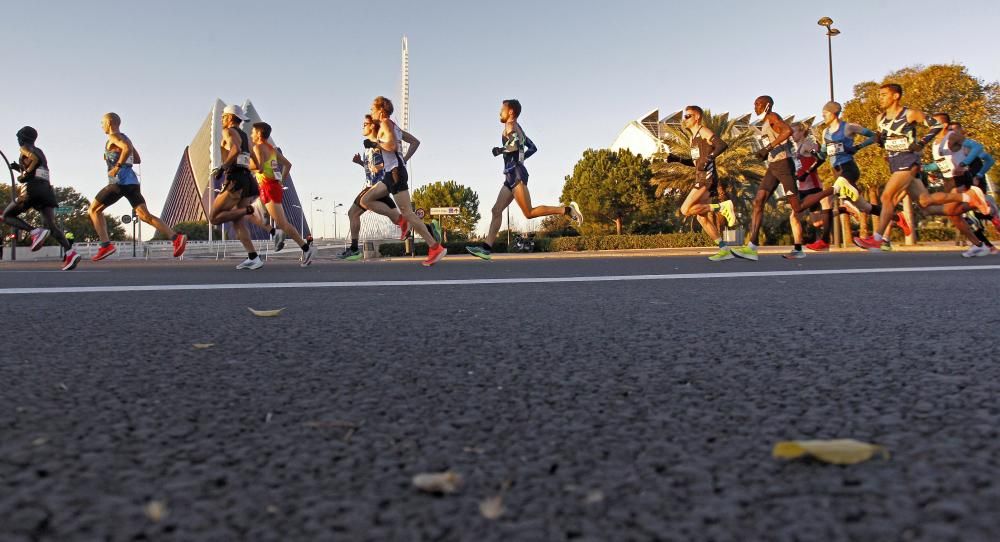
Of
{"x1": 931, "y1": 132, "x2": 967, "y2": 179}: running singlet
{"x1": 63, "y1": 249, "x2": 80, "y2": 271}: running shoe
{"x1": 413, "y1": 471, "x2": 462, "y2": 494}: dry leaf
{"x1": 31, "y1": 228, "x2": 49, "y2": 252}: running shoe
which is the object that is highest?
{"x1": 931, "y1": 132, "x2": 967, "y2": 179}: running singlet

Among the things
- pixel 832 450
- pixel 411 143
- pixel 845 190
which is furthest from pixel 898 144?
pixel 832 450

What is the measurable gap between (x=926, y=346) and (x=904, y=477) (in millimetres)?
1213

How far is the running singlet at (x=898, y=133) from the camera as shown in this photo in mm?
8102

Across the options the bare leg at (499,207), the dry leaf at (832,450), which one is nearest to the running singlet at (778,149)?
the bare leg at (499,207)

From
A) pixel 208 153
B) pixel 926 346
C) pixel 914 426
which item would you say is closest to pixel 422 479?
pixel 914 426

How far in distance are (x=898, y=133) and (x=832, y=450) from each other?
885 cm

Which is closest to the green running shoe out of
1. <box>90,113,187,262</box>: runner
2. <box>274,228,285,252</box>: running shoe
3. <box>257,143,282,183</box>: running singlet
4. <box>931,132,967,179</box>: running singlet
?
<box>931,132,967,179</box>: running singlet

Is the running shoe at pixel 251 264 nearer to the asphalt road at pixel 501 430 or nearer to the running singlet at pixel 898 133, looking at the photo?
the asphalt road at pixel 501 430

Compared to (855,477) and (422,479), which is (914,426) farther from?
(422,479)

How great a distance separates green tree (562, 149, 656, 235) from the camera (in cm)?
4759

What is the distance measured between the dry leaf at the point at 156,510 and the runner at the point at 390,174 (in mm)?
7379

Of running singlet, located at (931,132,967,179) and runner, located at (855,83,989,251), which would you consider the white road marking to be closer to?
runner, located at (855,83,989,251)

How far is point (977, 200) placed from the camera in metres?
9.69

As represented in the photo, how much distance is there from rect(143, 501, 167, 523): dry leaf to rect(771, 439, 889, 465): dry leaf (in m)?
0.72
